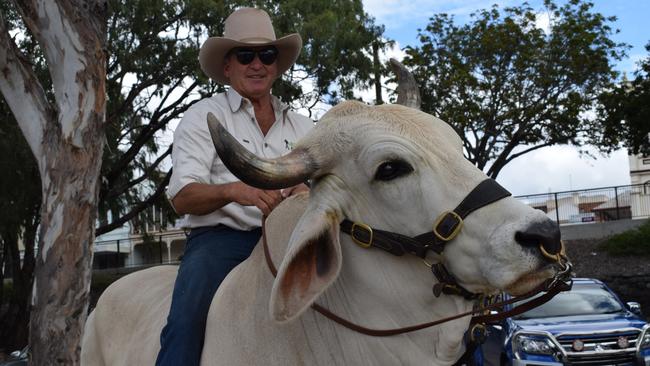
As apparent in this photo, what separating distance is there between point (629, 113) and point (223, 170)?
2389cm

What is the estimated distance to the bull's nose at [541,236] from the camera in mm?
2625

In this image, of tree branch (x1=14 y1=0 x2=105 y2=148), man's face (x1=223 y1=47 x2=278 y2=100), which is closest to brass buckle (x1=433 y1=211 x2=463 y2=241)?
man's face (x1=223 y1=47 x2=278 y2=100)

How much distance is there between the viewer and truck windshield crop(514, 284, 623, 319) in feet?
41.2

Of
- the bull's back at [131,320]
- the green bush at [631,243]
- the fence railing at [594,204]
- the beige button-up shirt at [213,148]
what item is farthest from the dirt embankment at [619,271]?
the beige button-up shirt at [213,148]

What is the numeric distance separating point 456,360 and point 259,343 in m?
0.84

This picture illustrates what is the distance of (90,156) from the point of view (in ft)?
33.0

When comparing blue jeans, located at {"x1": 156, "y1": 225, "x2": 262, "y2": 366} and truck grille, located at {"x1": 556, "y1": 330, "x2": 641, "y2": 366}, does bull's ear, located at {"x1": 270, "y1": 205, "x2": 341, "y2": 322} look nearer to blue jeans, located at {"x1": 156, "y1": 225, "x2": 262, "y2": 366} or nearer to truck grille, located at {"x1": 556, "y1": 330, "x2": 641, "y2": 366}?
blue jeans, located at {"x1": 156, "y1": 225, "x2": 262, "y2": 366}

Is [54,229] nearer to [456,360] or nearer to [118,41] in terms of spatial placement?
[456,360]

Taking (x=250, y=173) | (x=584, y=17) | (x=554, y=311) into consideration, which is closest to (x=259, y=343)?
(x=250, y=173)

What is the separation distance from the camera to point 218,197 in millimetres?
3564

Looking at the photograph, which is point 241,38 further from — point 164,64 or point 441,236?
point 164,64

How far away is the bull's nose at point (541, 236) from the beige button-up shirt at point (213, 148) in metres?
1.66

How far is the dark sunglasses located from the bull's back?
56.7 inches

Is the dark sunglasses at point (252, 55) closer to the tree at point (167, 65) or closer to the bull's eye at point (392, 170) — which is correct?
the bull's eye at point (392, 170)
